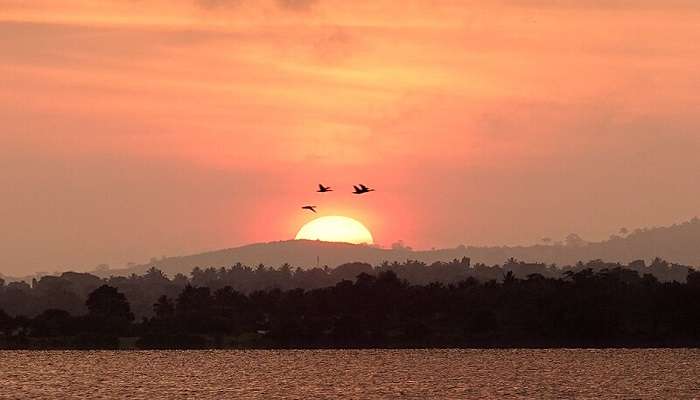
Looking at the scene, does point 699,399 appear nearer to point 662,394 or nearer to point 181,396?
point 662,394

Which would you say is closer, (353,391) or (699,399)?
(699,399)

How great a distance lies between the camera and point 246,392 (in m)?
197

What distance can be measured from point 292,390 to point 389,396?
778 inches

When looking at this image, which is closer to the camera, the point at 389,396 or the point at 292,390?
the point at 389,396

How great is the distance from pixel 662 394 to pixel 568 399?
1634 centimetres

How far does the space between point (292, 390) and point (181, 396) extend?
58.9 ft

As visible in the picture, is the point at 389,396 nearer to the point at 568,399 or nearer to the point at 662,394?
the point at 568,399

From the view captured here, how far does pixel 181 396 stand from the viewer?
616ft

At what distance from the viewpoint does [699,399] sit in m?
182

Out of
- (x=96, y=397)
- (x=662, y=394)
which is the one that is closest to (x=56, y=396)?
(x=96, y=397)

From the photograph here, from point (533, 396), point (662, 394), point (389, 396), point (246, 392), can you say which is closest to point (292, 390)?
point (246, 392)

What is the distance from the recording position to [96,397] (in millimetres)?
187250

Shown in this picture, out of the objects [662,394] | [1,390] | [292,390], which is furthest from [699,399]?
[1,390]

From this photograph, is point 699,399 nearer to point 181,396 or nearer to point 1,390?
point 181,396
